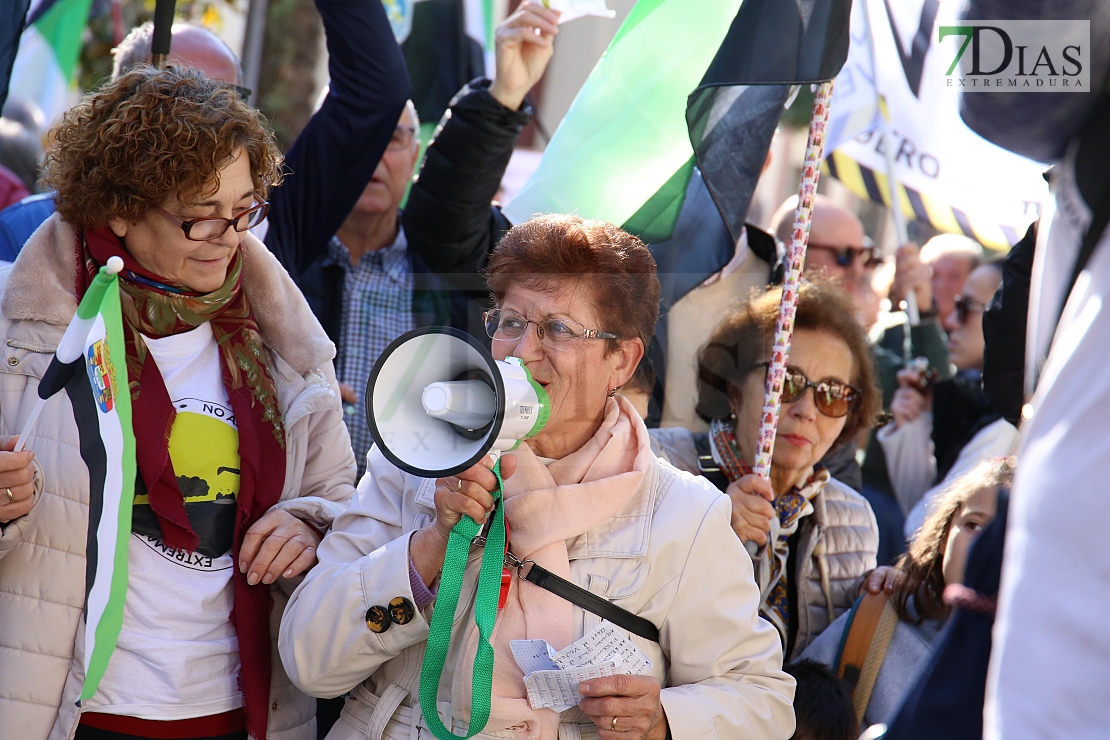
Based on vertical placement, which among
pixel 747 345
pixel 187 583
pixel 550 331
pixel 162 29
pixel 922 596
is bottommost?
pixel 922 596

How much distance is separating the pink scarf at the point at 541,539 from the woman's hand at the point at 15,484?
2.92 feet

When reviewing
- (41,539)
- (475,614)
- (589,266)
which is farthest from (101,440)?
(589,266)

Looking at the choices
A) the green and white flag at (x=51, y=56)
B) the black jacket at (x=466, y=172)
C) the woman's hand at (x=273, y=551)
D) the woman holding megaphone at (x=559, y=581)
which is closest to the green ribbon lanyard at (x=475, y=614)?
the woman holding megaphone at (x=559, y=581)

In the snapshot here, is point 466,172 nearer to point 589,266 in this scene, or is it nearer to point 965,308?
point 589,266

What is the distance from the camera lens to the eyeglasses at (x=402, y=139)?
376cm

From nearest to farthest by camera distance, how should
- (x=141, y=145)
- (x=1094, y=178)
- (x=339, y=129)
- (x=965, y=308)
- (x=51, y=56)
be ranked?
1. (x=1094, y=178)
2. (x=141, y=145)
3. (x=339, y=129)
4. (x=965, y=308)
5. (x=51, y=56)

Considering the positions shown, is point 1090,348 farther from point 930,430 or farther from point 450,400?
point 930,430

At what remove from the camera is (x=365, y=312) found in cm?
345

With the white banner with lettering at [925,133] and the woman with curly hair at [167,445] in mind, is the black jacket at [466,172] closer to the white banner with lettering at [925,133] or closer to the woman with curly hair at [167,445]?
the woman with curly hair at [167,445]

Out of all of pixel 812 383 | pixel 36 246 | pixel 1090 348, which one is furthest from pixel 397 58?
pixel 1090 348

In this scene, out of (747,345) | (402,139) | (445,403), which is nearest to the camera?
(445,403)

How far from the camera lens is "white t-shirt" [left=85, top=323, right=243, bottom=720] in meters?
2.25

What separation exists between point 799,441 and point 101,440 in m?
1.80

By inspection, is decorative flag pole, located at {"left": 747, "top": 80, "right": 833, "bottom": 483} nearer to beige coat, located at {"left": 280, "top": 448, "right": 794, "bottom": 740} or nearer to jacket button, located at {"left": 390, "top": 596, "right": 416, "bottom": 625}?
beige coat, located at {"left": 280, "top": 448, "right": 794, "bottom": 740}
